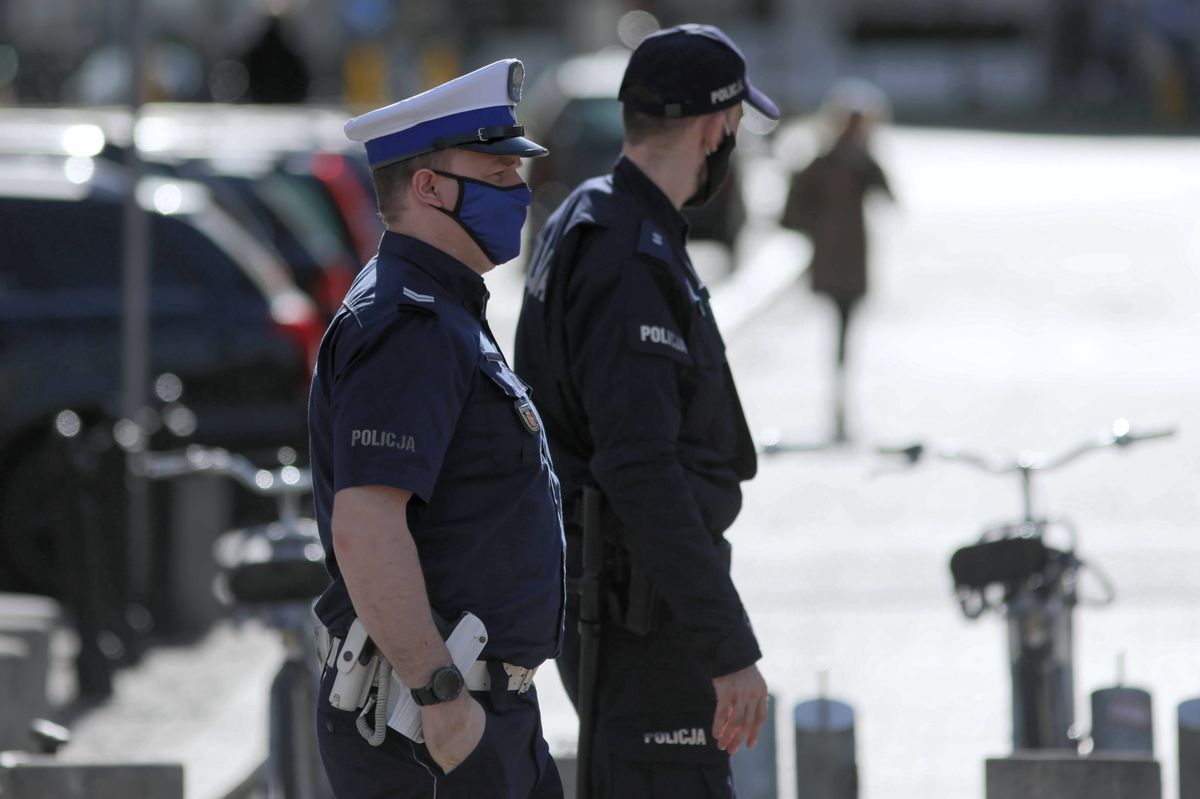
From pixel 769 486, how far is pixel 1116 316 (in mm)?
6687

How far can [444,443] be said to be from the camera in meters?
3.30

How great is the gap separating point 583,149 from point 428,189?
18.6 meters

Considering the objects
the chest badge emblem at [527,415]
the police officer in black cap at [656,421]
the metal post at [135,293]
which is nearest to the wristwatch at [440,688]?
the chest badge emblem at [527,415]

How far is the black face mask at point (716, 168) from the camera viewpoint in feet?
14.2

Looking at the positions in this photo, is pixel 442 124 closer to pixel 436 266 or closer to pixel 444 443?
pixel 436 266

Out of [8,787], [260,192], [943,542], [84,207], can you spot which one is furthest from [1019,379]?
[8,787]

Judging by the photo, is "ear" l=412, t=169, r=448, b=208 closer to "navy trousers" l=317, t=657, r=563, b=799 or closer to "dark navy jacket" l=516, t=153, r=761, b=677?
"dark navy jacket" l=516, t=153, r=761, b=677

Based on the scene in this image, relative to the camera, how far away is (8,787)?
4930 mm

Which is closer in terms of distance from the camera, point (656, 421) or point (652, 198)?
point (656, 421)

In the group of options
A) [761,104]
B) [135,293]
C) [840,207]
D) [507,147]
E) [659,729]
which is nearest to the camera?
[507,147]

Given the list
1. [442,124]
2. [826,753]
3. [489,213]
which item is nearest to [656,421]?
[489,213]

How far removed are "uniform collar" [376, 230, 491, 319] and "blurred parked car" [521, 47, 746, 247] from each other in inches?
633

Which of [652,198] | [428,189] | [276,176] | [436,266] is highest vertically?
[276,176]

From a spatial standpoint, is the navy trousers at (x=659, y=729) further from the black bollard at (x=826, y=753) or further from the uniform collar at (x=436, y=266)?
the uniform collar at (x=436, y=266)
